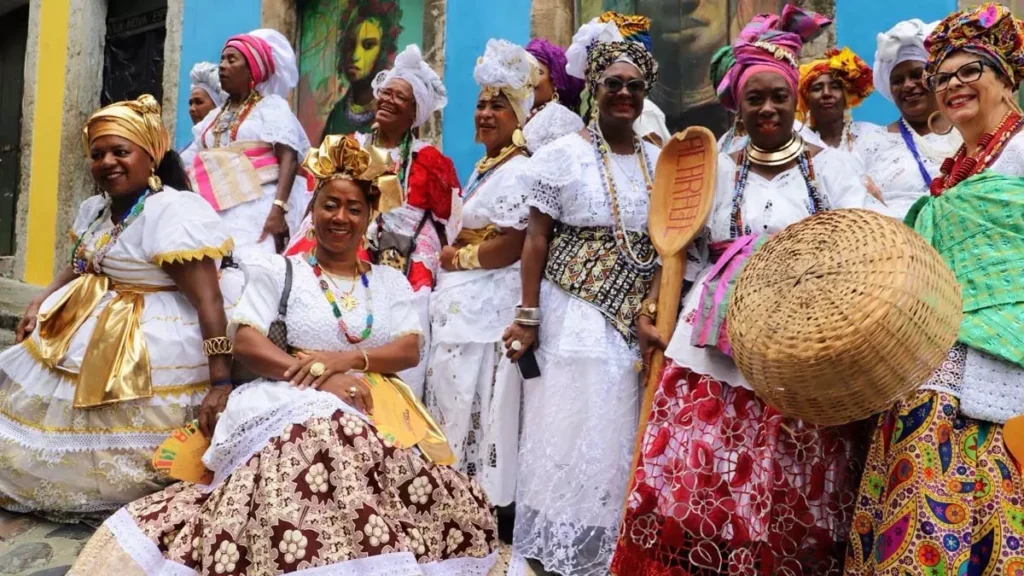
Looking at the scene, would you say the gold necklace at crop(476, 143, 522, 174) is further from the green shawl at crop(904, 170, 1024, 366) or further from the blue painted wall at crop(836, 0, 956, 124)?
the blue painted wall at crop(836, 0, 956, 124)

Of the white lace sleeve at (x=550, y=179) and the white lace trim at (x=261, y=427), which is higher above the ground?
the white lace sleeve at (x=550, y=179)

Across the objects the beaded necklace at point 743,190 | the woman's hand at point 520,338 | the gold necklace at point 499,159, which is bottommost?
the woman's hand at point 520,338

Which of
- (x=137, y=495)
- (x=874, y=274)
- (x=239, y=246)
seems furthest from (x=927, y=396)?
(x=239, y=246)

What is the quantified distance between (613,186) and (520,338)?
2.47 feet

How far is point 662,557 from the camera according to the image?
3.05 metres

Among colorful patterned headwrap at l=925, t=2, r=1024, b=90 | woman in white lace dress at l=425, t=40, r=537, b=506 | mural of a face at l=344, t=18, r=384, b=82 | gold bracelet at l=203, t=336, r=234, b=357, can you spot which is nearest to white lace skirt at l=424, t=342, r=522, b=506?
woman in white lace dress at l=425, t=40, r=537, b=506

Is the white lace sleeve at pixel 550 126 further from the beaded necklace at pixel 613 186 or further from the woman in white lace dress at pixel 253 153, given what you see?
the woman in white lace dress at pixel 253 153

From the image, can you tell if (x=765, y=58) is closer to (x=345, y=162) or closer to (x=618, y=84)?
(x=618, y=84)

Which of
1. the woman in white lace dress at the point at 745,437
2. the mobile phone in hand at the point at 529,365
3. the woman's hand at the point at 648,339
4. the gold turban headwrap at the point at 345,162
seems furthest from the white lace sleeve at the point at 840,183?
the gold turban headwrap at the point at 345,162

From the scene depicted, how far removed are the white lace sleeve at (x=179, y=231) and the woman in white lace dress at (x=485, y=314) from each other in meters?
1.09

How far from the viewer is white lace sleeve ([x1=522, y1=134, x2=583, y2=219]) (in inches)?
146

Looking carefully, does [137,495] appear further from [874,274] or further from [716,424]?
[874,274]

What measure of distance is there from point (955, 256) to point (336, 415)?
211 cm

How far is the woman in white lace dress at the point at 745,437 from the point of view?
2926 millimetres
